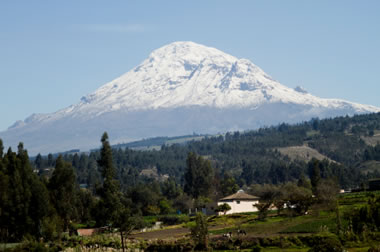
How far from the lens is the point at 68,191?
306ft

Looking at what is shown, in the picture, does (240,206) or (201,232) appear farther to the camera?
(240,206)

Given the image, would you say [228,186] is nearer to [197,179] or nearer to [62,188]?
[197,179]

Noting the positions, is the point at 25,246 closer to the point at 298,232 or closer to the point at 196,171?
the point at 298,232

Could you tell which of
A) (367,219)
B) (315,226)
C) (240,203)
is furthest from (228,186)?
(367,219)

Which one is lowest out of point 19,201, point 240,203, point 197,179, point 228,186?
point 240,203

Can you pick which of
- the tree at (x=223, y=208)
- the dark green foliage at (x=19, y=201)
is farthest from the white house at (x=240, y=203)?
the dark green foliage at (x=19, y=201)

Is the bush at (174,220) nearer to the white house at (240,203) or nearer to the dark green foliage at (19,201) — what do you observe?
the white house at (240,203)

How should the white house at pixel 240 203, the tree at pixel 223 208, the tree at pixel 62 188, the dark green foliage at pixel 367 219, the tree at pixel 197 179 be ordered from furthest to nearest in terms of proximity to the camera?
the tree at pixel 197 179 → the white house at pixel 240 203 → the tree at pixel 223 208 → the tree at pixel 62 188 → the dark green foliage at pixel 367 219

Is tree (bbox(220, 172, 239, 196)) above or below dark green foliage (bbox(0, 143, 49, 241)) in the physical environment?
below

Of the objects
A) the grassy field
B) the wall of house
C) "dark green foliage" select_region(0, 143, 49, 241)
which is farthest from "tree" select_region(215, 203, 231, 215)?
"dark green foliage" select_region(0, 143, 49, 241)

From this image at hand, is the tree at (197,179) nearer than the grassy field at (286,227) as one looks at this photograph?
No

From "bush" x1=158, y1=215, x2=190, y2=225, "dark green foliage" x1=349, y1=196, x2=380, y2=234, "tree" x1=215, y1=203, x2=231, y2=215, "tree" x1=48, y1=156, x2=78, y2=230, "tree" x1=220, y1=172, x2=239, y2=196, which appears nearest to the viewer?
"dark green foliage" x1=349, y1=196, x2=380, y2=234

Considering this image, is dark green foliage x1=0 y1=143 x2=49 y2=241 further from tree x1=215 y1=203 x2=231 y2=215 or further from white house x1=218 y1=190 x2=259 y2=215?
white house x1=218 y1=190 x2=259 y2=215

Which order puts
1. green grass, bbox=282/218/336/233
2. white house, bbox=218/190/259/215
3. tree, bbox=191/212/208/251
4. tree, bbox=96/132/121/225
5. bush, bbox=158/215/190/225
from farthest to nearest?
white house, bbox=218/190/259/215, bush, bbox=158/215/190/225, green grass, bbox=282/218/336/233, tree, bbox=191/212/208/251, tree, bbox=96/132/121/225
